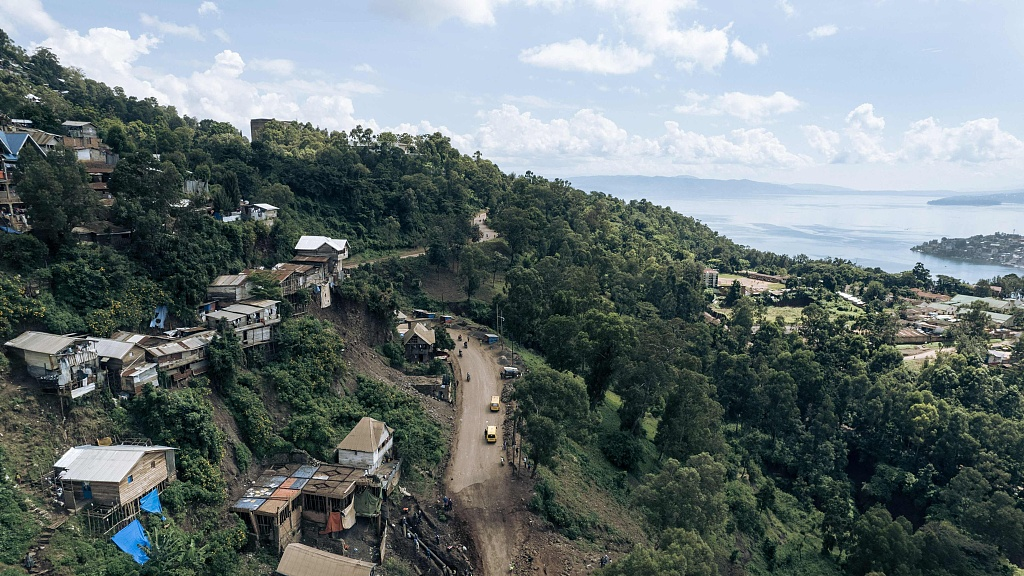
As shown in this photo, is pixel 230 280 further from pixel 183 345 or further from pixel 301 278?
pixel 183 345

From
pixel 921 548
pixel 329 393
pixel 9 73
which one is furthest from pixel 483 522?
pixel 9 73

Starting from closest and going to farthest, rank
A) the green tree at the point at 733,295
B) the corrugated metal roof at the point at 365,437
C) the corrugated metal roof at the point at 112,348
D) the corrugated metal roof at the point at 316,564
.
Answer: the corrugated metal roof at the point at 316,564, the corrugated metal roof at the point at 112,348, the corrugated metal roof at the point at 365,437, the green tree at the point at 733,295

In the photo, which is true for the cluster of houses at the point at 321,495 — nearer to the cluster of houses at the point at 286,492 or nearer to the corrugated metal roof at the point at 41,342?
the cluster of houses at the point at 286,492

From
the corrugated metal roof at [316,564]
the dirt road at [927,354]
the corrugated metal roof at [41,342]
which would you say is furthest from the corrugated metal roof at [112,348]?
the dirt road at [927,354]

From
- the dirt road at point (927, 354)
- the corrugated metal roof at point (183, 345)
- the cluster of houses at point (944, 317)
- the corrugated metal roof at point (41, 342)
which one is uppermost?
the corrugated metal roof at point (41, 342)

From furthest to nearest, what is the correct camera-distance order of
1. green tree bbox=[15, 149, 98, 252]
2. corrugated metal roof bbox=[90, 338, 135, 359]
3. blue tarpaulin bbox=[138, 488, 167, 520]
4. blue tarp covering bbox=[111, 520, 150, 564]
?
green tree bbox=[15, 149, 98, 252] < corrugated metal roof bbox=[90, 338, 135, 359] < blue tarpaulin bbox=[138, 488, 167, 520] < blue tarp covering bbox=[111, 520, 150, 564]

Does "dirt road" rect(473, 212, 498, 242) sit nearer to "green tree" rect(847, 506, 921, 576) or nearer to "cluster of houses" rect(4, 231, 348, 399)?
"cluster of houses" rect(4, 231, 348, 399)

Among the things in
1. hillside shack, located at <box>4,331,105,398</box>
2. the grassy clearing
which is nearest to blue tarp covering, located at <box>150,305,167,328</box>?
hillside shack, located at <box>4,331,105,398</box>
